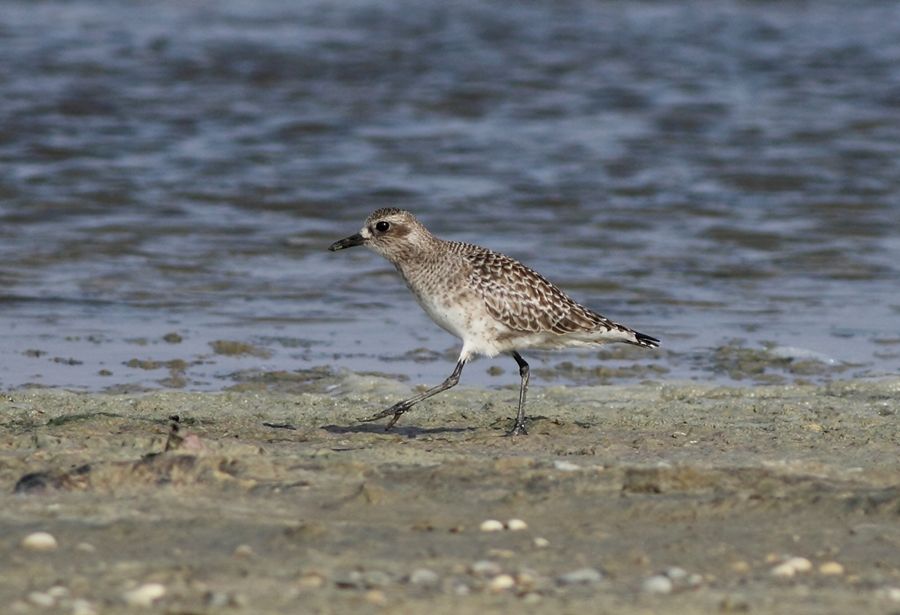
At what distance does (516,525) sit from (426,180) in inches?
428

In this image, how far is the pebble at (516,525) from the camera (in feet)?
18.6

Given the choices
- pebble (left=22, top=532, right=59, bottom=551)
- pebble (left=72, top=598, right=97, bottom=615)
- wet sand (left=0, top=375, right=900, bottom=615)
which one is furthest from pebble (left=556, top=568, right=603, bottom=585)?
pebble (left=22, top=532, right=59, bottom=551)

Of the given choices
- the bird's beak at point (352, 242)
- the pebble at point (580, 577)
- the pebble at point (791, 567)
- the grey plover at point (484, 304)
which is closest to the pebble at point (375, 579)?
the pebble at point (580, 577)

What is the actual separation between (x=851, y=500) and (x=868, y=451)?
1310 mm

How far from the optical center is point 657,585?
5.01m

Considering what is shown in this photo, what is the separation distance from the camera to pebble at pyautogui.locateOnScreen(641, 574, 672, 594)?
497 cm

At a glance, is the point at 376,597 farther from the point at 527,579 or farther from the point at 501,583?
the point at 527,579

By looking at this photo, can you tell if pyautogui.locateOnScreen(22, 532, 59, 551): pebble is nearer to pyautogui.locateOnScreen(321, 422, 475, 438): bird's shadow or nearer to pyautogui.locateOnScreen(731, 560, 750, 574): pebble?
pyautogui.locateOnScreen(731, 560, 750, 574): pebble

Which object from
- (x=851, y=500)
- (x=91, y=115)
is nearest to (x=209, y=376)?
(x=851, y=500)

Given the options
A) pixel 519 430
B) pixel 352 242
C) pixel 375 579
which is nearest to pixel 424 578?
pixel 375 579

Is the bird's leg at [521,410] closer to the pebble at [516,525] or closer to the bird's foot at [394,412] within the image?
the bird's foot at [394,412]

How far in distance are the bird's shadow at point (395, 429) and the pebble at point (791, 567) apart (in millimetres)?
2923

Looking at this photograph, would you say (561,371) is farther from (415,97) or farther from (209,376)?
(415,97)

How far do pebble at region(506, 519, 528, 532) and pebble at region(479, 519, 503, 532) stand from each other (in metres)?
0.03
